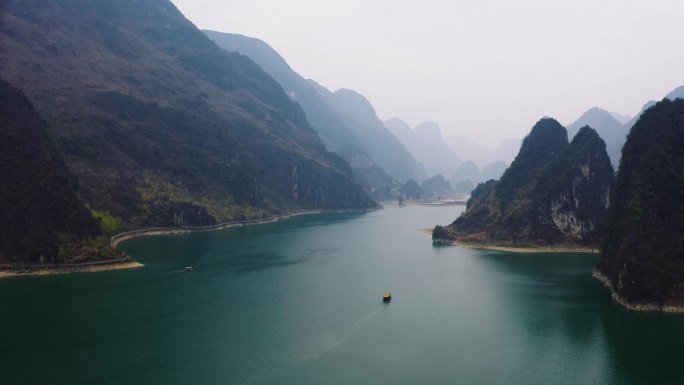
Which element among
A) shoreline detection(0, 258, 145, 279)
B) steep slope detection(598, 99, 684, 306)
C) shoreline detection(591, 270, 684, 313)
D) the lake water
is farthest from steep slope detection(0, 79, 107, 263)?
steep slope detection(598, 99, 684, 306)

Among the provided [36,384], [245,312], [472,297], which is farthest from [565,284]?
[36,384]

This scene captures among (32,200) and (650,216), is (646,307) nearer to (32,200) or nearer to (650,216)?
(650,216)

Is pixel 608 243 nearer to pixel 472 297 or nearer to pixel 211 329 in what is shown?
pixel 472 297

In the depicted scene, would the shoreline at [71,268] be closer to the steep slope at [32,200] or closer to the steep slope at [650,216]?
the steep slope at [32,200]

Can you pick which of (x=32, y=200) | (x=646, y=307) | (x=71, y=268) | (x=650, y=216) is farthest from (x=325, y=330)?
(x=32, y=200)

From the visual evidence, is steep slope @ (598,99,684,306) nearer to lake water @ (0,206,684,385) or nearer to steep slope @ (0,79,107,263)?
lake water @ (0,206,684,385)
